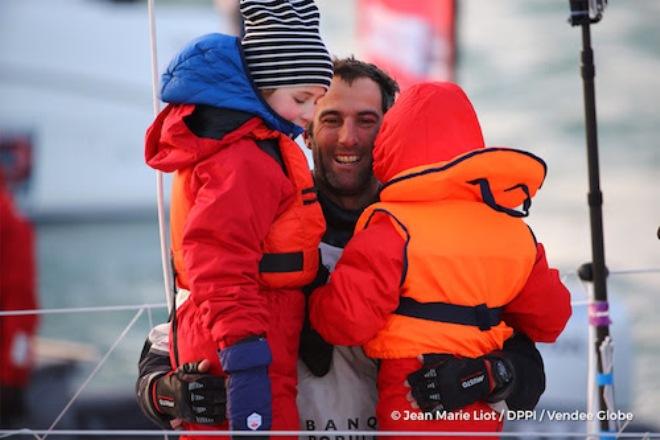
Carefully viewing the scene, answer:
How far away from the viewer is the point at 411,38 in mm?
6711

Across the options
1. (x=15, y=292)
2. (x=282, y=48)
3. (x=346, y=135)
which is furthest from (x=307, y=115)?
(x=15, y=292)

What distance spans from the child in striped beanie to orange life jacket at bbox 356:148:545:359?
0.48ft

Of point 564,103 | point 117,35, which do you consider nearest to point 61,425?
point 117,35

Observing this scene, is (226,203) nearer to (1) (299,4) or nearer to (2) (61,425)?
Result: (1) (299,4)


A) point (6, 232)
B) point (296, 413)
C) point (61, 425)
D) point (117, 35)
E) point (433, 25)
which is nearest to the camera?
point (296, 413)

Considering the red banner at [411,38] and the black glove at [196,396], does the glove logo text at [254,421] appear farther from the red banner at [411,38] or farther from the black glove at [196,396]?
the red banner at [411,38]

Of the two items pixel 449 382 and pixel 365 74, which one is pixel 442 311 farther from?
pixel 365 74

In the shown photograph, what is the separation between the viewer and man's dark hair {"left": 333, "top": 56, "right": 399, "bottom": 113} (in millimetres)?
2809

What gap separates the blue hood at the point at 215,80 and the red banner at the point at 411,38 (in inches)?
162

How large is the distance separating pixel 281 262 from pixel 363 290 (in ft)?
0.45

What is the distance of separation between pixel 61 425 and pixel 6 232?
93 cm

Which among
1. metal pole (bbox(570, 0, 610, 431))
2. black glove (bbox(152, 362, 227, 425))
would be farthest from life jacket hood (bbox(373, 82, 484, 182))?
metal pole (bbox(570, 0, 610, 431))

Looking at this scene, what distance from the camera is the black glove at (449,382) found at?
2385 mm

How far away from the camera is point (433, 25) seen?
6547 mm
